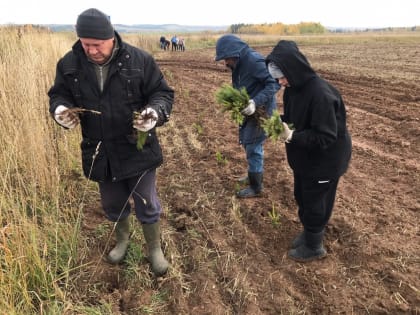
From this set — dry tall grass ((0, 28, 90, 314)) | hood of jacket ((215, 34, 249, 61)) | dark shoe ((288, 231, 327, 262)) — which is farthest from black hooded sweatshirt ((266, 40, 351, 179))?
dry tall grass ((0, 28, 90, 314))

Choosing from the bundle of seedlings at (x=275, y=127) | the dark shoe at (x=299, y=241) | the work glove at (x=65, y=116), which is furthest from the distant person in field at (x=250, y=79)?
the work glove at (x=65, y=116)

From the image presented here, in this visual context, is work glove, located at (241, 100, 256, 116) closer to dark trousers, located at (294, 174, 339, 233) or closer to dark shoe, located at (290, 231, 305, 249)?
dark trousers, located at (294, 174, 339, 233)

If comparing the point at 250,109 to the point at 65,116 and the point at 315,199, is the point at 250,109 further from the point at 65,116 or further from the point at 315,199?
the point at 65,116

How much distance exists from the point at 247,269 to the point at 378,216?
61.0 inches

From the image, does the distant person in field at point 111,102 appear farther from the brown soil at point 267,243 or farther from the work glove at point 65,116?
the brown soil at point 267,243

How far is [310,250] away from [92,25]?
2.36 metres

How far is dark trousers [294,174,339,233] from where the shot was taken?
105 inches

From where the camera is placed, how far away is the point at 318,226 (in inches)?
113

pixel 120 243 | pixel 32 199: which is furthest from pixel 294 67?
pixel 32 199

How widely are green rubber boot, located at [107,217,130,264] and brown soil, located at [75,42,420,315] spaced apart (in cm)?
8

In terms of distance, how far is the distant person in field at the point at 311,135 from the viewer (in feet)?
7.86

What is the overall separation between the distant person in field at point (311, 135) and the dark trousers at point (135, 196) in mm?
1065

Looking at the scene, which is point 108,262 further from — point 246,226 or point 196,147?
point 196,147

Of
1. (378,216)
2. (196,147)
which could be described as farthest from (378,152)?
(196,147)
